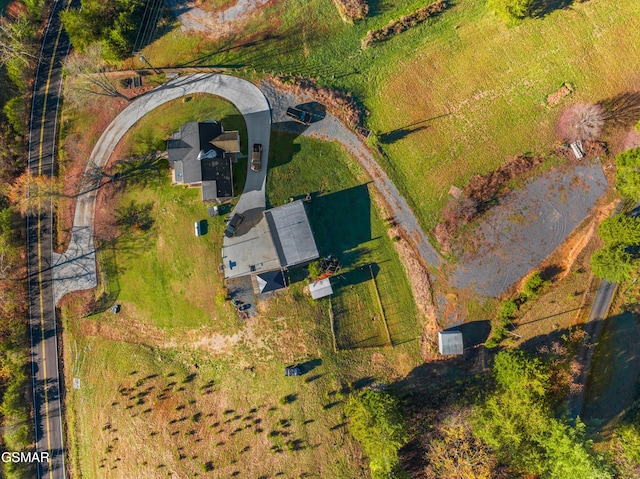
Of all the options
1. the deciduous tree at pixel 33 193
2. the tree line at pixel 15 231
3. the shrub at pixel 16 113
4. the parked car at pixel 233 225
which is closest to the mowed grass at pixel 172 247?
the parked car at pixel 233 225

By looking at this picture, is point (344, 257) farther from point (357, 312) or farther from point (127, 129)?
point (127, 129)

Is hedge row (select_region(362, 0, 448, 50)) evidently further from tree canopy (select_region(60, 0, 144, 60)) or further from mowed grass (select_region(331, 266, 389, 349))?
tree canopy (select_region(60, 0, 144, 60))

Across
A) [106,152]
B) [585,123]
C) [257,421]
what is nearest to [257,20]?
[106,152]

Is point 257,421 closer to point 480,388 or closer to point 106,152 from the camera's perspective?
point 480,388

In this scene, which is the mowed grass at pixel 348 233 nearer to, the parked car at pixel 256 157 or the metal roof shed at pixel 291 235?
the parked car at pixel 256 157

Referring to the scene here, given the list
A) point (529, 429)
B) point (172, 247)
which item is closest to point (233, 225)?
point (172, 247)

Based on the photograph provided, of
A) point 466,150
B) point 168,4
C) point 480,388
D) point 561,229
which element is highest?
point 168,4
